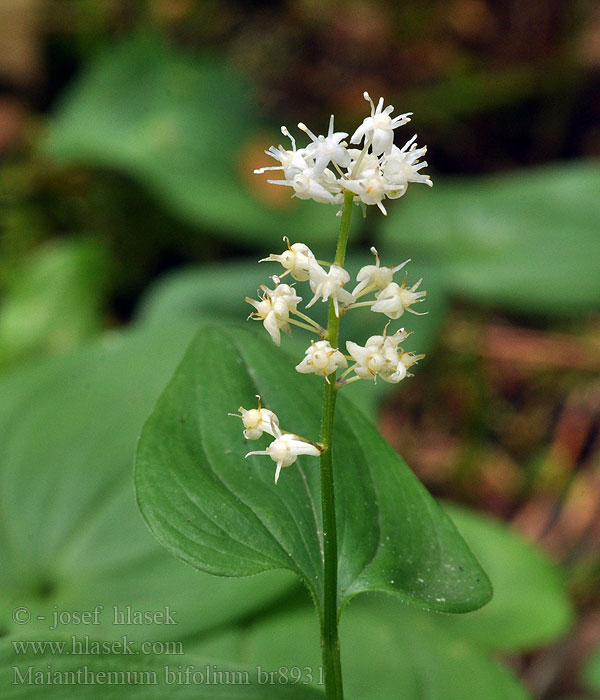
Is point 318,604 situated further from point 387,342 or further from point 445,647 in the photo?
point 445,647

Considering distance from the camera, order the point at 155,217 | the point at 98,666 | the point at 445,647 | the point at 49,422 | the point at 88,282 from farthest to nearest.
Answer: the point at 155,217 < the point at 88,282 < the point at 49,422 < the point at 445,647 < the point at 98,666

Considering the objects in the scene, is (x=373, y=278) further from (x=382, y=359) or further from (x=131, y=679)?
(x=131, y=679)

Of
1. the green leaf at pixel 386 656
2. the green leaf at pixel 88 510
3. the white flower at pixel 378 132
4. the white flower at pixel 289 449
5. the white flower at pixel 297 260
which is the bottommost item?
the green leaf at pixel 386 656

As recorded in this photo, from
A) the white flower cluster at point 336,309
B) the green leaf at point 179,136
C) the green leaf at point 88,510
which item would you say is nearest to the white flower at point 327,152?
the white flower cluster at point 336,309

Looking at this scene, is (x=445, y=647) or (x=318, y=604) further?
(x=445, y=647)

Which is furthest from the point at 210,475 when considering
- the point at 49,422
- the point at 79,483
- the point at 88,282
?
the point at 88,282

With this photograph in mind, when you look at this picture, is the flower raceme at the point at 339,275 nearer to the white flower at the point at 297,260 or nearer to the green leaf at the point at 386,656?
the white flower at the point at 297,260
